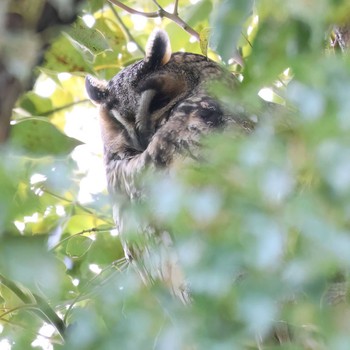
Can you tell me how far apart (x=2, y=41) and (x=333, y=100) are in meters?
0.29

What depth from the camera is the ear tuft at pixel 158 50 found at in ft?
7.23

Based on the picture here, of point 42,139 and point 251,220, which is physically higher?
point 251,220

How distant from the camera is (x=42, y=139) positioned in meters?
1.10

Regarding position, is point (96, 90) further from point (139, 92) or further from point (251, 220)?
point (251, 220)

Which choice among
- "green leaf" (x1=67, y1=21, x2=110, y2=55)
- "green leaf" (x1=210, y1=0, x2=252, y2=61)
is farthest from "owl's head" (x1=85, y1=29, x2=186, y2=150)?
"green leaf" (x1=210, y1=0, x2=252, y2=61)

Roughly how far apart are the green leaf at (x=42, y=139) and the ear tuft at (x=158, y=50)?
1.07 m

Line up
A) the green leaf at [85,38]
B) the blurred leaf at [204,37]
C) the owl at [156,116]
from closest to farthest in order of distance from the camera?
1. the green leaf at [85,38]
2. the blurred leaf at [204,37]
3. the owl at [156,116]

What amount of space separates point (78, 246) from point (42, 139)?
2.31ft

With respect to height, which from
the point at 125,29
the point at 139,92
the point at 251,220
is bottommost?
the point at 139,92

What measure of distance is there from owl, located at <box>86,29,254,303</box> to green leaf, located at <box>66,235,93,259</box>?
0.08 meters

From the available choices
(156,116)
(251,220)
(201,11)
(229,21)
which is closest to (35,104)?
(156,116)

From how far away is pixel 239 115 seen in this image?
6.12ft

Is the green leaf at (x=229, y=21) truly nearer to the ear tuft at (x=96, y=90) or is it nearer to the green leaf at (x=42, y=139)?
the green leaf at (x=42, y=139)

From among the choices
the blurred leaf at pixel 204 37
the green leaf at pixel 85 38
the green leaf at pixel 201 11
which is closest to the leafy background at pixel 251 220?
the green leaf at pixel 201 11
